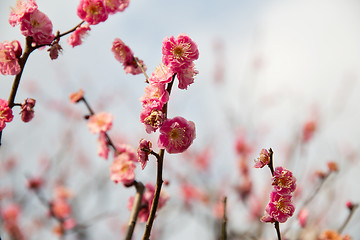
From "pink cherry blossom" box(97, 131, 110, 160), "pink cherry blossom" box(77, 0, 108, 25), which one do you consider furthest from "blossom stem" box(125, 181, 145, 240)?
"pink cherry blossom" box(77, 0, 108, 25)

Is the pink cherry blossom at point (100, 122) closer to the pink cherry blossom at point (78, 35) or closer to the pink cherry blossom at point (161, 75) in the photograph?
the pink cherry blossom at point (78, 35)

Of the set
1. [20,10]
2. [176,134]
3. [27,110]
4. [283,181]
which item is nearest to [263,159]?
[283,181]

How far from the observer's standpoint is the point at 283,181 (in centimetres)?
119

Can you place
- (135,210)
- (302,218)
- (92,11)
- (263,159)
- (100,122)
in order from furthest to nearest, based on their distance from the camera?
(302,218), (100,122), (135,210), (92,11), (263,159)

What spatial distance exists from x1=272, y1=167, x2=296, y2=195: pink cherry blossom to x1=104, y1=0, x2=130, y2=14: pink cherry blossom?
1127mm

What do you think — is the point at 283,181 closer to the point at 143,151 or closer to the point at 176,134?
the point at 176,134

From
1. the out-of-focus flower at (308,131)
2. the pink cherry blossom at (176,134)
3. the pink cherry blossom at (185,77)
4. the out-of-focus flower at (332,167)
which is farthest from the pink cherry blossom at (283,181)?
the out-of-focus flower at (308,131)

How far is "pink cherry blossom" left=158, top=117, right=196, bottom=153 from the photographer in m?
1.18

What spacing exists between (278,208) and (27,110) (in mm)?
1150

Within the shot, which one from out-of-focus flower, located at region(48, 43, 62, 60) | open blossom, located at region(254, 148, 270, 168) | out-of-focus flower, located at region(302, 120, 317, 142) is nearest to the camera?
open blossom, located at region(254, 148, 270, 168)

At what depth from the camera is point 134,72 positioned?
1.66 meters

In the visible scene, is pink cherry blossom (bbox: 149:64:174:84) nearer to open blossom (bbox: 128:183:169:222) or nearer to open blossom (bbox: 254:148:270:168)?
open blossom (bbox: 254:148:270:168)

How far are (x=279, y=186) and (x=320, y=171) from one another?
1.38 metres

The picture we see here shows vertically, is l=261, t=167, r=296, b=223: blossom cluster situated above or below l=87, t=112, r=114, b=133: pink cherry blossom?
below
